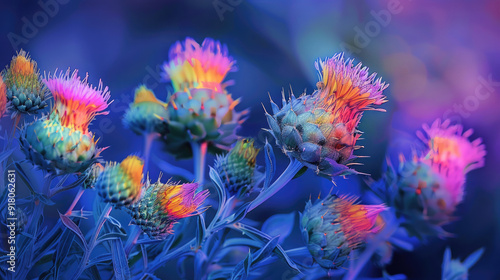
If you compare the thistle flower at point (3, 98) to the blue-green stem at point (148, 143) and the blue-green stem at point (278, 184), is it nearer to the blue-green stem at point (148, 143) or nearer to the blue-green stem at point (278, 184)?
the blue-green stem at point (148, 143)

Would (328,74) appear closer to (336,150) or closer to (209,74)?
(336,150)

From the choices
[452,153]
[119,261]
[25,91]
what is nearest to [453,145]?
[452,153]

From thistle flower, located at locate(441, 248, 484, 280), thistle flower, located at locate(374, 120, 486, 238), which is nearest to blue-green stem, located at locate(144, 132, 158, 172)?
thistle flower, located at locate(374, 120, 486, 238)

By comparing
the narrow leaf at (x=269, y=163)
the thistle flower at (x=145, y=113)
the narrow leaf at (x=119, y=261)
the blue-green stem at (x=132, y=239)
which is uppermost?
the thistle flower at (x=145, y=113)

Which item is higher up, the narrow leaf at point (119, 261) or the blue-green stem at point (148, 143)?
the blue-green stem at point (148, 143)

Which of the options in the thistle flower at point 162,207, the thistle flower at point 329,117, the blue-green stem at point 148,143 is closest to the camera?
the thistle flower at point 329,117

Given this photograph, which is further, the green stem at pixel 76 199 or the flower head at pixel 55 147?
the green stem at pixel 76 199

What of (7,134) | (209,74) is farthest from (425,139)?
(7,134)

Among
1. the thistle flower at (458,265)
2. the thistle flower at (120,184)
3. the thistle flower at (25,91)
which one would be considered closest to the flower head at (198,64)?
the thistle flower at (120,184)
